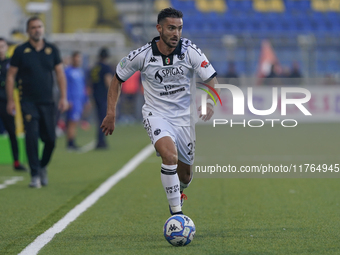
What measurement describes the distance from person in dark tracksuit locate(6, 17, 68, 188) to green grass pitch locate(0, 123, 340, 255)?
544 mm

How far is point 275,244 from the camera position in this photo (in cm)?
480

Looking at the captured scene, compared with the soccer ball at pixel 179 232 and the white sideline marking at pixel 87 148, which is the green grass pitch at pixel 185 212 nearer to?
the soccer ball at pixel 179 232

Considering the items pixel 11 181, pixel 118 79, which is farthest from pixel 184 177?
pixel 11 181

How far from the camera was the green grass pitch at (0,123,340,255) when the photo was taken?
480 cm

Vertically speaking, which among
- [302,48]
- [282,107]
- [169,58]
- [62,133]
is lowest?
[62,133]

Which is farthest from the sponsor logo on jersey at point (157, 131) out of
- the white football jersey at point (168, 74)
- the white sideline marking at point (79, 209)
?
the white sideline marking at point (79, 209)

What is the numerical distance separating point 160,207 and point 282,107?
1.68 meters

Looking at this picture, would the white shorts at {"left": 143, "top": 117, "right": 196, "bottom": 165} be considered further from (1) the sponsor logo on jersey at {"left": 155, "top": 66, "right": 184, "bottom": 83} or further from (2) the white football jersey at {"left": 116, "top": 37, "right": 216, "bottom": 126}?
(1) the sponsor logo on jersey at {"left": 155, "top": 66, "right": 184, "bottom": 83}

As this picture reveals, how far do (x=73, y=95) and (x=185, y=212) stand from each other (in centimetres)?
906

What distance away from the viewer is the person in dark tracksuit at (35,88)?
8242 millimetres

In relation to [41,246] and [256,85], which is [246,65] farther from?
[41,246]

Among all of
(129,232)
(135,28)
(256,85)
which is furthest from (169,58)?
(135,28)

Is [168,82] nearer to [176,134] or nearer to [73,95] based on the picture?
[176,134]

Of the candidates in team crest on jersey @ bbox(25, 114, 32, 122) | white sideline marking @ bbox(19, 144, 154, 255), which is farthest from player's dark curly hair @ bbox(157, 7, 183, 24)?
team crest on jersey @ bbox(25, 114, 32, 122)
